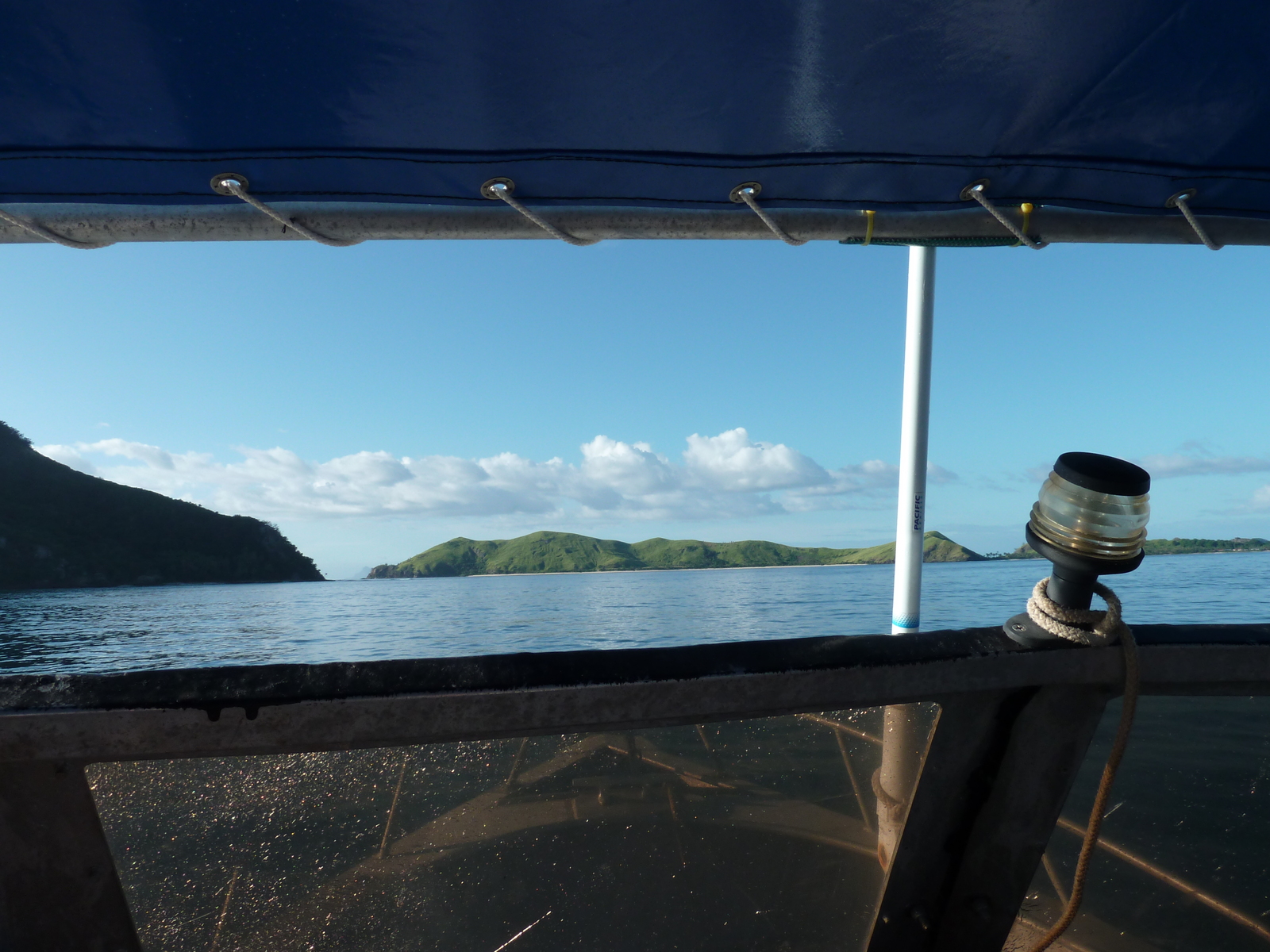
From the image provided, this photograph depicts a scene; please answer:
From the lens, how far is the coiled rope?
1288 mm

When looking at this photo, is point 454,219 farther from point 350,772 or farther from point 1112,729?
point 1112,729

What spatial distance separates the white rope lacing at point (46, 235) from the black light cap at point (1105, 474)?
2.21 metres

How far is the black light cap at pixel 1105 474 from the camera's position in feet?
4.04

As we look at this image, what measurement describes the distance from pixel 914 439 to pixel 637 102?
3638mm

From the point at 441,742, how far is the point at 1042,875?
1.30 meters

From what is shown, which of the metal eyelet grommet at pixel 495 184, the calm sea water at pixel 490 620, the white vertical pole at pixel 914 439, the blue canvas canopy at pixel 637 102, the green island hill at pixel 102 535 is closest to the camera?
the blue canvas canopy at pixel 637 102

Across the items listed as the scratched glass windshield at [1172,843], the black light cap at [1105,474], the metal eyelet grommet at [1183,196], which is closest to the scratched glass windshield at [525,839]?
the scratched glass windshield at [1172,843]

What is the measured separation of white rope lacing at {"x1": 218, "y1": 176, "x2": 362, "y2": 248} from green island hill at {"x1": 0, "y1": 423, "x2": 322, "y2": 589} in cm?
9951

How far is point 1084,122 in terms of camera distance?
4.92 ft

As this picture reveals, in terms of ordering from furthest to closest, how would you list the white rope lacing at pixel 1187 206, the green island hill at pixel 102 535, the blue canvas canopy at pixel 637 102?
the green island hill at pixel 102 535 < the white rope lacing at pixel 1187 206 < the blue canvas canopy at pixel 637 102

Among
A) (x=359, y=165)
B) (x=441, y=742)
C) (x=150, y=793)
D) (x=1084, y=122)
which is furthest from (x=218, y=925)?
(x=1084, y=122)

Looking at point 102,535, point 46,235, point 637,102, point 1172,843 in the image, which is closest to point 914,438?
point 1172,843

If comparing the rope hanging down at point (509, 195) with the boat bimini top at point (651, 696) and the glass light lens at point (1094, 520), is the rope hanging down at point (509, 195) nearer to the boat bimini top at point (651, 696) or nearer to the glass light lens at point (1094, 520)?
the boat bimini top at point (651, 696)

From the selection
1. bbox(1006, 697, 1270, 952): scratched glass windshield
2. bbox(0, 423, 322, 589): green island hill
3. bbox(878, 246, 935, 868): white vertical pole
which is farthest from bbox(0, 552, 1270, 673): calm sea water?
bbox(0, 423, 322, 589): green island hill
